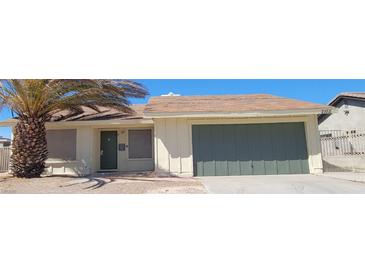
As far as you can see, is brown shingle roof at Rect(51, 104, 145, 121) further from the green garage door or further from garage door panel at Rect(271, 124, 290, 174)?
garage door panel at Rect(271, 124, 290, 174)

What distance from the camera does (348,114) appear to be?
63.6ft

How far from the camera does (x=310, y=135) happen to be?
10.7 m

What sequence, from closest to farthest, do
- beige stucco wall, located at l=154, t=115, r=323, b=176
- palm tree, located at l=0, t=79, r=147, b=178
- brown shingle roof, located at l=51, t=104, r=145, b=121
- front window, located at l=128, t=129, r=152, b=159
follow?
palm tree, located at l=0, t=79, r=147, b=178
beige stucco wall, located at l=154, t=115, r=323, b=176
brown shingle roof, located at l=51, t=104, r=145, b=121
front window, located at l=128, t=129, r=152, b=159

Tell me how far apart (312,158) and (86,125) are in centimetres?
1102

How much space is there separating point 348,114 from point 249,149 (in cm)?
1406

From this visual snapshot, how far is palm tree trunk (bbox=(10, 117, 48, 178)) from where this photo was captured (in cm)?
937

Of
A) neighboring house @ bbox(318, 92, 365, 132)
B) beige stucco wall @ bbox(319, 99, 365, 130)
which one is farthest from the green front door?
beige stucco wall @ bbox(319, 99, 365, 130)

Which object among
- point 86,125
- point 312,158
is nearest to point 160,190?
point 86,125

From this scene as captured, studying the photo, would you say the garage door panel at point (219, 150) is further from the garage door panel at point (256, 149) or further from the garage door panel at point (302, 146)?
the garage door panel at point (302, 146)

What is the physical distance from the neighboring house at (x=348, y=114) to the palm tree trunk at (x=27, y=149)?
67.8 feet

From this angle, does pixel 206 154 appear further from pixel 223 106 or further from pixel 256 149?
pixel 223 106
